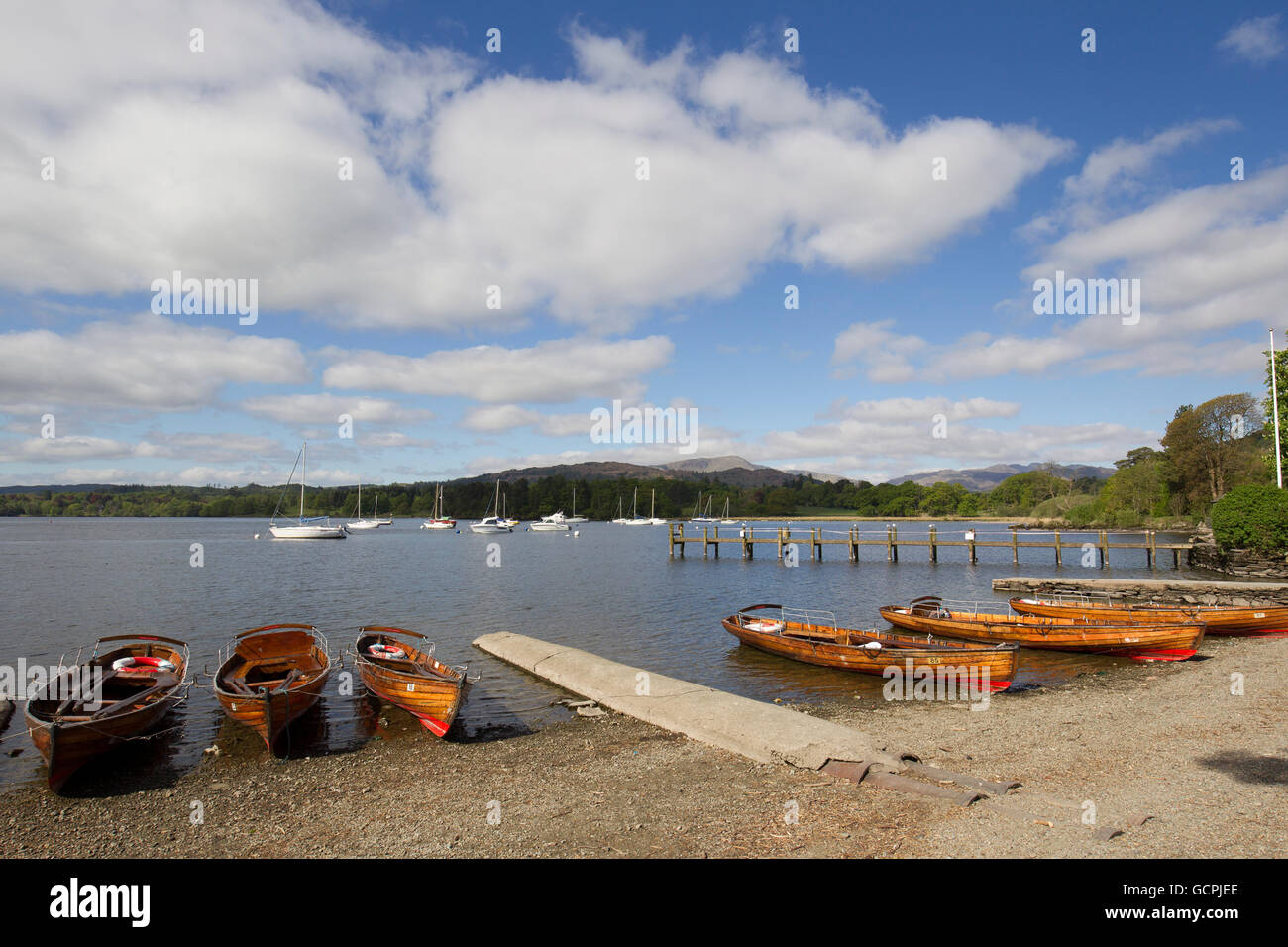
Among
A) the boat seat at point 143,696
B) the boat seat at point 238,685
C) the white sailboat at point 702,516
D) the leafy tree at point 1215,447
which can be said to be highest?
the leafy tree at point 1215,447

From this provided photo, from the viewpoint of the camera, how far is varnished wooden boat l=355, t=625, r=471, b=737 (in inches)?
563

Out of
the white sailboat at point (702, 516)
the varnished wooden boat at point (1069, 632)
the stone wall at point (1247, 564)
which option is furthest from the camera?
the white sailboat at point (702, 516)

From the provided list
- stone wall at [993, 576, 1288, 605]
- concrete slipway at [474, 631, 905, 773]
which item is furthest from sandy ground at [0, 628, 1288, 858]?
stone wall at [993, 576, 1288, 605]

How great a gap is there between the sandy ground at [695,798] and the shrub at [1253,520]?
1346 inches

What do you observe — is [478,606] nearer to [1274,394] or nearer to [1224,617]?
[1224,617]

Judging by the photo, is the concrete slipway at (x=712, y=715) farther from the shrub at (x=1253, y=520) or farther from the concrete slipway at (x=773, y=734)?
the shrub at (x=1253, y=520)

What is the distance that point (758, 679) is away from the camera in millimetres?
19766

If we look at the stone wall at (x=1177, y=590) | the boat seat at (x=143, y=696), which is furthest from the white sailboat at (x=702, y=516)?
the boat seat at (x=143, y=696)

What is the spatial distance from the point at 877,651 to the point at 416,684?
40.2ft

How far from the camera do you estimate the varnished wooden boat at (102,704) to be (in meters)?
11.6
